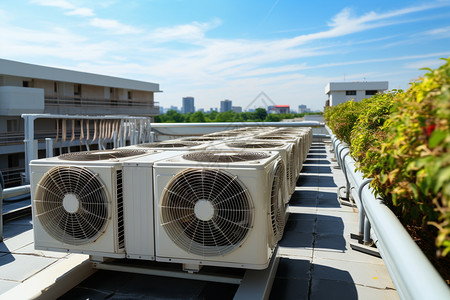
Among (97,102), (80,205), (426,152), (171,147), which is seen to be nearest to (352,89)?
(97,102)

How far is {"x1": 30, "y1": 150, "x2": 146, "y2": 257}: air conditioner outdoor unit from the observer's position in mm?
3348

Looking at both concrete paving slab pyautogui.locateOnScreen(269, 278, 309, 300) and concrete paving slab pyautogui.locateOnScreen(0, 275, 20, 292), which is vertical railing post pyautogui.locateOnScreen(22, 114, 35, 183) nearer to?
concrete paving slab pyautogui.locateOnScreen(0, 275, 20, 292)

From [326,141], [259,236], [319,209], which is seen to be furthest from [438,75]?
[326,141]

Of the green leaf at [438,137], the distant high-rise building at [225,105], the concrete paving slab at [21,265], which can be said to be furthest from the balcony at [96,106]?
the green leaf at [438,137]

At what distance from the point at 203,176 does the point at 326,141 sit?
1970 cm

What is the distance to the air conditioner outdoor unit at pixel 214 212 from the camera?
10.0ft

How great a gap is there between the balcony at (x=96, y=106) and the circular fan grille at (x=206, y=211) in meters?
23.0

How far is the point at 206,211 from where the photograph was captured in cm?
308

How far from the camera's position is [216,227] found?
10.2ft

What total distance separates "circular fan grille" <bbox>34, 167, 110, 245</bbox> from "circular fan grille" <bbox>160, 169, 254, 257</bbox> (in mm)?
657

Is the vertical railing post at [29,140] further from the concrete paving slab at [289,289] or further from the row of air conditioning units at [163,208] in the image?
the concrete paving slab at [289,289]

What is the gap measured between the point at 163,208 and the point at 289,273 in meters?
1.63

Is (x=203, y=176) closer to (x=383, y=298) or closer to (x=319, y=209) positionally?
(x=383, y=298)

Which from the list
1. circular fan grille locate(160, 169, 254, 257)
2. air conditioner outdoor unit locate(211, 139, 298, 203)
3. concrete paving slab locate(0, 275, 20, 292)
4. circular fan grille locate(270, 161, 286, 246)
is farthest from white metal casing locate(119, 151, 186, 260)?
air conditioner outdoor unit locate(211, 139, 298, 203)
